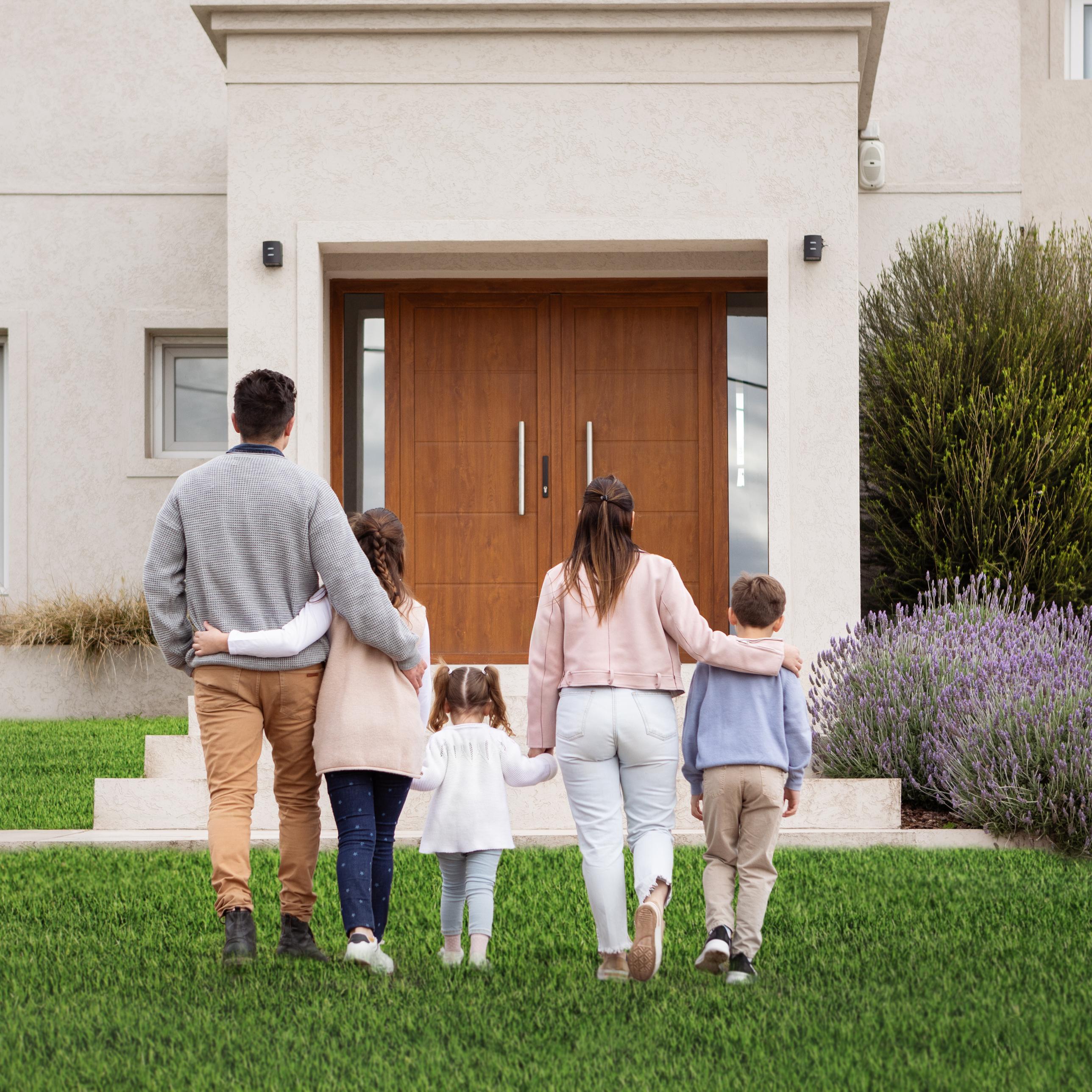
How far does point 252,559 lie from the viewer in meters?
4.22

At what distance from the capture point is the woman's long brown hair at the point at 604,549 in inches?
165

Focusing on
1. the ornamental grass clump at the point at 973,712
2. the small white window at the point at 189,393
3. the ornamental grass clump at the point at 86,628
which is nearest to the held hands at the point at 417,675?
the ornamental grass clump at the point at 973,712

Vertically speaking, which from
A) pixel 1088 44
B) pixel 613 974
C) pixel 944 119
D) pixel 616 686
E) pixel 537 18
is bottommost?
pixel 613 974

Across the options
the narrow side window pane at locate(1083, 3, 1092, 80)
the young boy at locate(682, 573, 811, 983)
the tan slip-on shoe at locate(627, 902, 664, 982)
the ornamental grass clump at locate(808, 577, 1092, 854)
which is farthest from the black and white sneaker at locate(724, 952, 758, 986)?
the narrow side window pane at locate(1083, 3, 1092, 80)

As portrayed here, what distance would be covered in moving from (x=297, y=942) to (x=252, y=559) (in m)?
1.19

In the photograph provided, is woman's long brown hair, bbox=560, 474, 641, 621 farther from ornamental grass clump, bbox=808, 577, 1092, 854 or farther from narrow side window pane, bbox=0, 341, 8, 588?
narrow side window pane, bbox=0, 341, 8, 588

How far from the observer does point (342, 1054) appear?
3369 millimetres

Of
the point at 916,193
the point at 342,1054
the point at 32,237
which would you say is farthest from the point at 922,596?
the point at 32,237

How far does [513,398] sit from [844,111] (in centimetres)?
283

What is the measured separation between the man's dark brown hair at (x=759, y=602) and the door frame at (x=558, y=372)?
5.04 m

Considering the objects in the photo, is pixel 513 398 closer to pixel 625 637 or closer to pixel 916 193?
pixel 916 193

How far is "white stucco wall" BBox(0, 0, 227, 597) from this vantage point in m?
11.1

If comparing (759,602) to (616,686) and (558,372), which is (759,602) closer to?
(616,686)

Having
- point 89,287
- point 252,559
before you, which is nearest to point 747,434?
point 89,287
